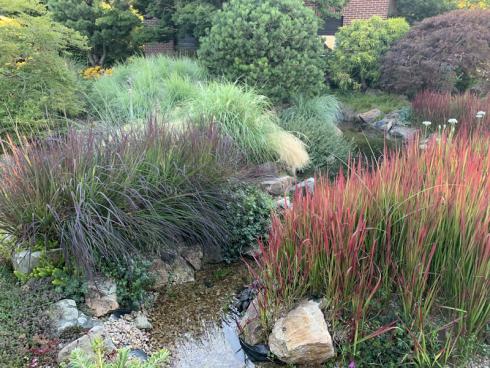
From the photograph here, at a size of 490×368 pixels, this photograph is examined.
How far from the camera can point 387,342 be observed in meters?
2.61

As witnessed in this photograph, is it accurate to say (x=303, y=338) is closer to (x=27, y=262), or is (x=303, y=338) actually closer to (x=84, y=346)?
(x=84, y=346)

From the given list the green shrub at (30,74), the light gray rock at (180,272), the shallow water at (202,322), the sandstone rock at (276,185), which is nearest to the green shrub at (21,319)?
the shallow water at (202,322)

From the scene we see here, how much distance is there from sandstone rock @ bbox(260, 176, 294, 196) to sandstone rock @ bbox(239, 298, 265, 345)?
2164 mm

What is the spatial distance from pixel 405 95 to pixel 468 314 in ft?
30.2

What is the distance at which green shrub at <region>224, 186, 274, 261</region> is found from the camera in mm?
4059

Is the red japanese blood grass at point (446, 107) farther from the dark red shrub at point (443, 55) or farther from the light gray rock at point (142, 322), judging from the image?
the light gray rock at point (142, 322)

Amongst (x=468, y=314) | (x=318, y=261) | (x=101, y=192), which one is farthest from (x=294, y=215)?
(x=101, y=192)

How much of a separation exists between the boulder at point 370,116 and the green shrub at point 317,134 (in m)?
1.68

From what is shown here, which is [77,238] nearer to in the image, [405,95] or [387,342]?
[387,342]

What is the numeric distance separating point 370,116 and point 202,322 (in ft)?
25.7

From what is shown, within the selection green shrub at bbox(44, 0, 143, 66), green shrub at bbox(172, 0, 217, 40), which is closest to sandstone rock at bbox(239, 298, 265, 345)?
green shrub at bbox(172, 0, 217, 40)

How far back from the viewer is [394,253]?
2.86 metres

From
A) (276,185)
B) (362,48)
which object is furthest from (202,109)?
(362,48)

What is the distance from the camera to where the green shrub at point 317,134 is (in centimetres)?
657
